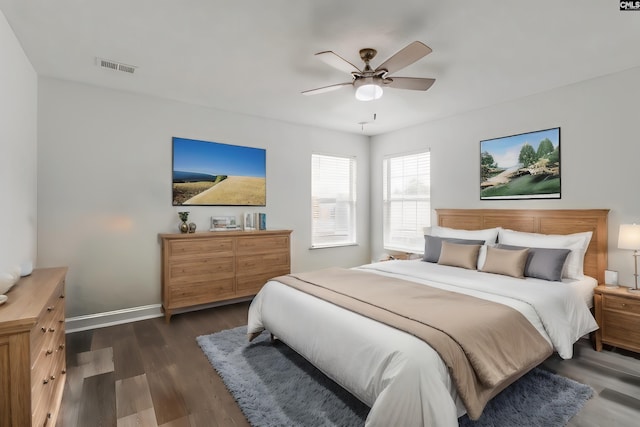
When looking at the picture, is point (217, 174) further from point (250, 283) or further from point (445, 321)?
point (445, 321)

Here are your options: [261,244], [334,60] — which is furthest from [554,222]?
[261,244]

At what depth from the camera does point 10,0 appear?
2133mm

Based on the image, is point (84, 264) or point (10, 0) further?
point (84, 264)

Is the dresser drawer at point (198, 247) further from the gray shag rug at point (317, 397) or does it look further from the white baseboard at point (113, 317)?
the gray shag rug at point (317, 397)

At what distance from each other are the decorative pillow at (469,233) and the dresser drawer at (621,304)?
3.67 feet

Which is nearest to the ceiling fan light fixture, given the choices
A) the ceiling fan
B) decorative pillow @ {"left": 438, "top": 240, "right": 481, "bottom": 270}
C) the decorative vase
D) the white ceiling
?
the ceiling fan

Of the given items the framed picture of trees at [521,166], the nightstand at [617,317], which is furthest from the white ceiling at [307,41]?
the nightstand at [617,317]

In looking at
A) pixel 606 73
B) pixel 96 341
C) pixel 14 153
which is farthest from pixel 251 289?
pixel 606 73

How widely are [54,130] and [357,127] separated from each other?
403 cm

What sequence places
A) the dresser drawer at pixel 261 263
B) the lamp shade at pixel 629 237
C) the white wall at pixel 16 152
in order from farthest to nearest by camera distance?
the dresser drawer at pixel 261 263 < the lamp shade at pixel 629 237 < the white wall at pixel 16 152

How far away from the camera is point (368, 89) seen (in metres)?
2.80

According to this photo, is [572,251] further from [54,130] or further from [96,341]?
[54,130]

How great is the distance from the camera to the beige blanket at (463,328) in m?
1.75

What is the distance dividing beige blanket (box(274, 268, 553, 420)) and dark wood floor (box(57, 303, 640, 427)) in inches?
21.0
